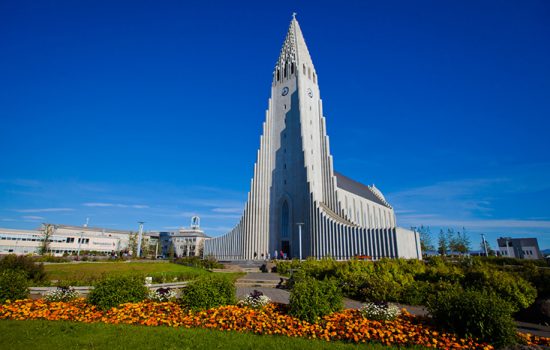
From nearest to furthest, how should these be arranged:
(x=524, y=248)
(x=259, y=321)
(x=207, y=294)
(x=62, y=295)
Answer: (x=259, y=321) → (x=207, y=294) → (x=62, y=295) → (x=524, y=248)

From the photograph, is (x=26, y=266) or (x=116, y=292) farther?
(x=26, y=266)

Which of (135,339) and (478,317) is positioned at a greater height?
(478,317)

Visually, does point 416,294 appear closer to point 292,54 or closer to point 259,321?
point 259,321

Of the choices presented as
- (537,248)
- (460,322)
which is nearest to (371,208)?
(537,248)

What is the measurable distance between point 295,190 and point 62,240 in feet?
229

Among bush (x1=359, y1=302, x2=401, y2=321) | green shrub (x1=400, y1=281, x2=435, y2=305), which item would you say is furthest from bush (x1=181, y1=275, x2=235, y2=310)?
green shrub (x1=400, y1=281, x2=435, y2=305)

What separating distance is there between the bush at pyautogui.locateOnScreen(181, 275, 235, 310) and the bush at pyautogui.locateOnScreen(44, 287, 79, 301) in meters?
4.62

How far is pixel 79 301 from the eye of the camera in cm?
970

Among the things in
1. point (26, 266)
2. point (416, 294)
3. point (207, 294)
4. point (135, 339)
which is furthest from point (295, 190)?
point (135, 339)

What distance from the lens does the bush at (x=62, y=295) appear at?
10086mm

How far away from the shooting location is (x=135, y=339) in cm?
625

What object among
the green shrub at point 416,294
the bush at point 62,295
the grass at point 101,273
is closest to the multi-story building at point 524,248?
the green shrub at point 416,294

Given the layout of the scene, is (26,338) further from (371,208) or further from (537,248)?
(537,248)

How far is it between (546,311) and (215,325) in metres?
10.5
